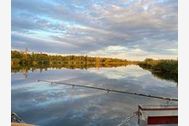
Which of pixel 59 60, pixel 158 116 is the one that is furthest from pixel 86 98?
pixel 158 116

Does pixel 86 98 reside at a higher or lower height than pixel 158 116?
lower

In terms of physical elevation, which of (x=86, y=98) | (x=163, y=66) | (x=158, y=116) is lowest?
(x=86, y=98)

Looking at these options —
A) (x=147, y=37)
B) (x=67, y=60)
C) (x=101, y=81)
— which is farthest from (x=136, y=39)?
(x=101, y=81)

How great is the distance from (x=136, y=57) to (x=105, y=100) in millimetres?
1226

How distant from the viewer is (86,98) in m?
4.08

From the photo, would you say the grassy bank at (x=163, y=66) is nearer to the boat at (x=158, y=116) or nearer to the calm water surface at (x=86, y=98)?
the calm water surface at (x=86, y=98)

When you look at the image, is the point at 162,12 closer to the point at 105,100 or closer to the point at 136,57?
the point at 136,57

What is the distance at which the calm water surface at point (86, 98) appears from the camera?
358 cm

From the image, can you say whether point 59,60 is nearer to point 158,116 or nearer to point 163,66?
point 163,66

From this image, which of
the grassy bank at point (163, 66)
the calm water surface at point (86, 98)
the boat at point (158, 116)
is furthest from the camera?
the calm water surface at point (86, 98)

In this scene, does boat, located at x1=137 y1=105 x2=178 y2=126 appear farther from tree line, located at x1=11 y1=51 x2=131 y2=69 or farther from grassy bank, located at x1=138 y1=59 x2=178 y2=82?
tree line, located at x1=11 y1=51 x2=131 y2=69

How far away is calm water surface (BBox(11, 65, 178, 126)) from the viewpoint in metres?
3.58

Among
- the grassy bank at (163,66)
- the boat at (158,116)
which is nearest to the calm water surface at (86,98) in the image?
the grassy bank at (163,66)

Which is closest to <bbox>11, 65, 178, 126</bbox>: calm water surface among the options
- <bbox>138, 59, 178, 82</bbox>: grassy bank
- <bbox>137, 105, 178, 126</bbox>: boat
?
<bbox>138, 59, 178, 82</bbox>: grassy bank
